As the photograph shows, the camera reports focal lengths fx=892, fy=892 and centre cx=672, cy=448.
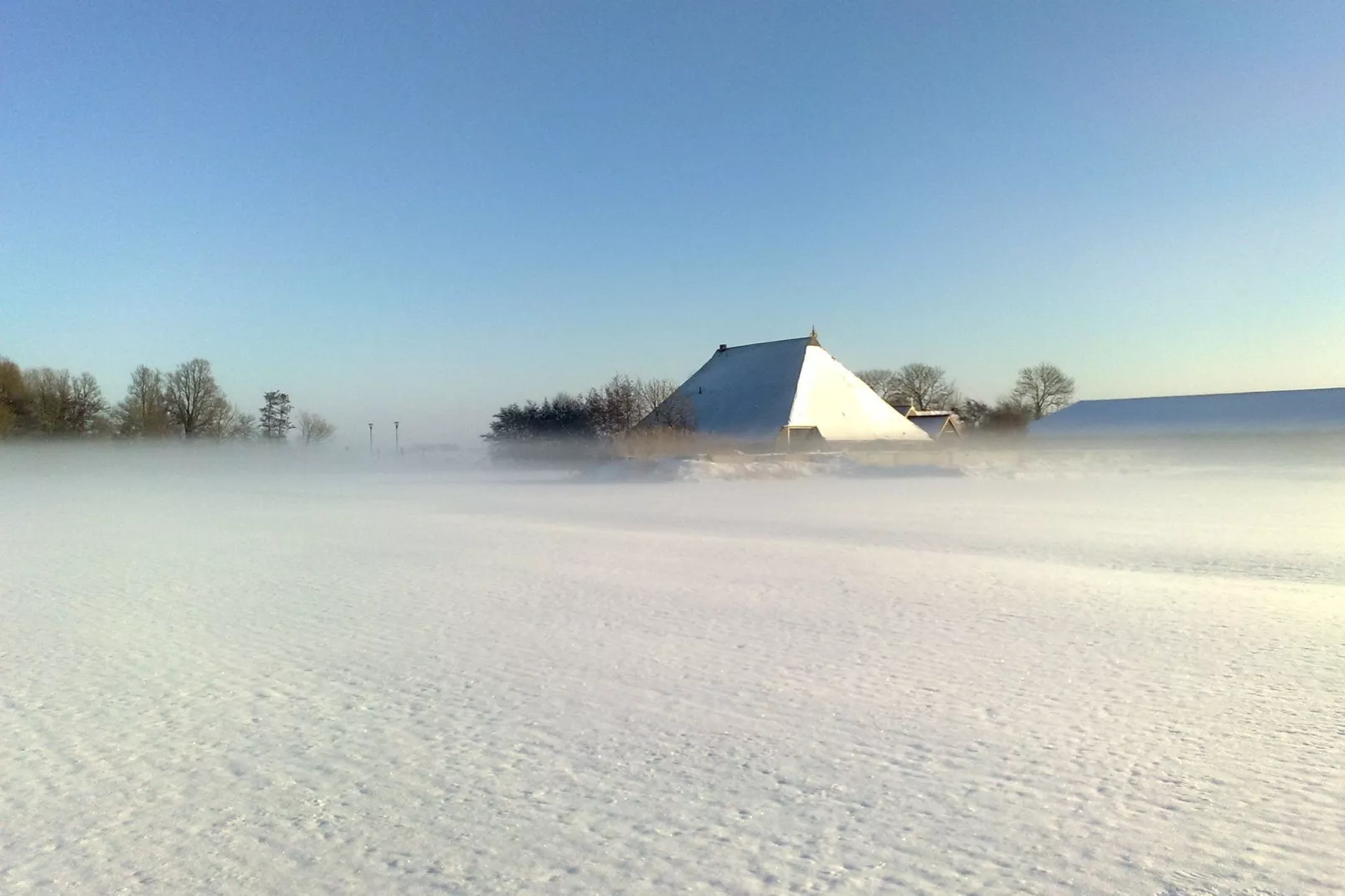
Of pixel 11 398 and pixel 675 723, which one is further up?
pixel 11 398

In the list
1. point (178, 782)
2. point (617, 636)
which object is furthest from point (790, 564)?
point (178, 782)

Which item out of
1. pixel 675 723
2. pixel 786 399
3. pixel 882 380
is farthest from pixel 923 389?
pixel 675 723

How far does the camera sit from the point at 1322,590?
344 inches

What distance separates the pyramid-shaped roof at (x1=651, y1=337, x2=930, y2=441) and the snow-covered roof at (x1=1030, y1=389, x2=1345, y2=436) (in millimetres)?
16953

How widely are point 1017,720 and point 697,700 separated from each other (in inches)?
70.0

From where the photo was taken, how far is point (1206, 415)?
5316 cm

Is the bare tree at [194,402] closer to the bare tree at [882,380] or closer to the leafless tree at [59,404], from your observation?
the leafless tree at [59,404]

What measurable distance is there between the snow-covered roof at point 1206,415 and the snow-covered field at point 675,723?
44526 millimetres

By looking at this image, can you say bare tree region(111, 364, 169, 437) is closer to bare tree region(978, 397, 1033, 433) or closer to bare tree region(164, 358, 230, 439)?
bare tree region(164, 358, 230, 439)

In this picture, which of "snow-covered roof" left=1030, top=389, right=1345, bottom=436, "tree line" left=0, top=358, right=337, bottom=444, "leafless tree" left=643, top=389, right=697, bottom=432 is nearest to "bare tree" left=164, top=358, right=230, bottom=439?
"tree line" left=0, top=358, right=337, bottom=444

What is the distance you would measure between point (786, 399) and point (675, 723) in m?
36.0

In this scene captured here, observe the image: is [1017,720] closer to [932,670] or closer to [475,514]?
[932,670]

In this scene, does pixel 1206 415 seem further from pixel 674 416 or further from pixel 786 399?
pixel 674 416

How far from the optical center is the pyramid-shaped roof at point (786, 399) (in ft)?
131
